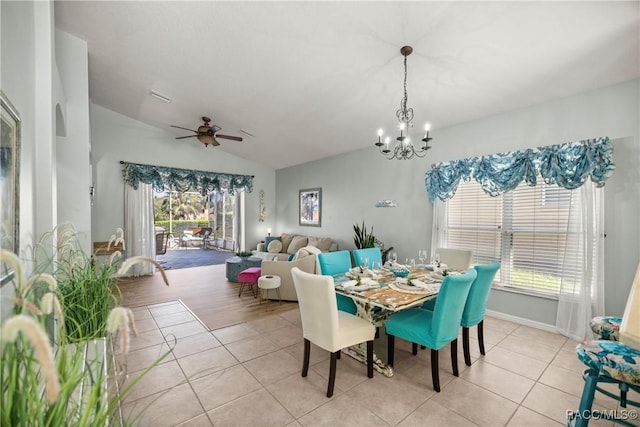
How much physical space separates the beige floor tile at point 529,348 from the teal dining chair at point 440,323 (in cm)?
102

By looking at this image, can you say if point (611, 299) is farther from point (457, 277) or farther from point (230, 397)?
point (230, 397)

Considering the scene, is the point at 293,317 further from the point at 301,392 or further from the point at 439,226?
the point at 439,226

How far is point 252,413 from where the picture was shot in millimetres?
2043

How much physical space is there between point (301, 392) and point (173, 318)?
7.82 ft

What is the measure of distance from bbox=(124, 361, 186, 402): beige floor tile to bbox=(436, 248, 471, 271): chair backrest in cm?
329

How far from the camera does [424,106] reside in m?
3.87

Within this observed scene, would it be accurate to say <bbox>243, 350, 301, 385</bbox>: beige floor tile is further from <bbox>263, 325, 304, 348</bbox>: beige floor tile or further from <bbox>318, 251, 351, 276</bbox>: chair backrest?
<bbox>318, 251, 351, 276</bbox>: chair backrest

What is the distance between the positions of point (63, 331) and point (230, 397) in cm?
186

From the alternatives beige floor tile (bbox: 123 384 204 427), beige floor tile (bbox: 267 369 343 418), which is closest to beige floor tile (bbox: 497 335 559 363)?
beige floor tile (bbox: 267 369 343 418)

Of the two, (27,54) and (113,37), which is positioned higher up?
(113,37)

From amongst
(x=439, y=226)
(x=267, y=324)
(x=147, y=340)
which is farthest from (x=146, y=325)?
(x=439, y=226)

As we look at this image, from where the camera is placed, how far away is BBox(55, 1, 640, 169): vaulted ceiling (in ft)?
7.70

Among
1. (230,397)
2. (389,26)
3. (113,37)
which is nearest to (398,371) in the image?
(230,397)

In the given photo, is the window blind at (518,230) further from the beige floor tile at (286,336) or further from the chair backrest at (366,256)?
the beige floor tile at (286,336)
